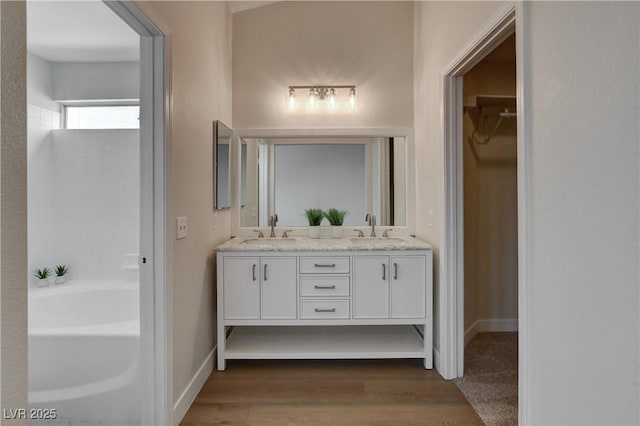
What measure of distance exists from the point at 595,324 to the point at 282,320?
1.76 metres

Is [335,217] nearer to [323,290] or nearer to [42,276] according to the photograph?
[323,290]

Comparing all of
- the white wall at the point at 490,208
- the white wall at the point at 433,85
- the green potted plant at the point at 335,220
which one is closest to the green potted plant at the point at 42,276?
the green potted plant at the point at 335,220

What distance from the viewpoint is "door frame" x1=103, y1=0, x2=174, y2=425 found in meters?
1.69

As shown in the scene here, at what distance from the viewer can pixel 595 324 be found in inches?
43.1

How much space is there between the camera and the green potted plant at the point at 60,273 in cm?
276

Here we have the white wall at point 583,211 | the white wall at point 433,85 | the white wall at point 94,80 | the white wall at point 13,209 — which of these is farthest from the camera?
the white wall at point 94,80

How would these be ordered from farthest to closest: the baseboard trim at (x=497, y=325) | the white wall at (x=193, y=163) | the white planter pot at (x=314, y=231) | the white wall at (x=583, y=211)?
1. the baseboard trim at (x=497, y=325)
2. the white planter pot at (x=314, y=231)
3. the white wall at (x=193, y=163)
4. the white wall at (x=583, y=211)

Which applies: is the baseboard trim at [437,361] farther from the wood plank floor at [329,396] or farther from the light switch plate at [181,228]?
the light switch plate at [181,228]

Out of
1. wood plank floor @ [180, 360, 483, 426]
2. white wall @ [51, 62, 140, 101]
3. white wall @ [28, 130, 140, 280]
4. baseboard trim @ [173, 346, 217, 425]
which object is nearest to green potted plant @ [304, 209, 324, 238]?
wood plank floor @ [180, 360, 483, 426]

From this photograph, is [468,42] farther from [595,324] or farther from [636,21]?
[595,324]

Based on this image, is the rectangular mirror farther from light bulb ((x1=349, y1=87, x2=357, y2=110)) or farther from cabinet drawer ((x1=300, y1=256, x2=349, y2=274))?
cabinet drawer ((x1=300, y1=256, x2=349, y2=274))

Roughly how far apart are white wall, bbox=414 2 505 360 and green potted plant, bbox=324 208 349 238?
2.07 ft

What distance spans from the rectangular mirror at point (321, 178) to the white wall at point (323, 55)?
0.73 ft

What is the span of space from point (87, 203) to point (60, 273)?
578mm
